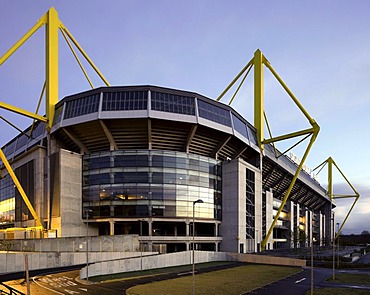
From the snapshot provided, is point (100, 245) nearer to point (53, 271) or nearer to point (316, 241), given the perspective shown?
point (53, 271)

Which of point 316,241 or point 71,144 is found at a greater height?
point 71,144

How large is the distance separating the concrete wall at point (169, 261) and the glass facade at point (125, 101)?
89.7ft

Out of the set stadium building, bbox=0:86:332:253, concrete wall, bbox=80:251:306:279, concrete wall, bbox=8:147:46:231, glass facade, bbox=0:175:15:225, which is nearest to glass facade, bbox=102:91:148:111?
stadium building, bbox=0:86:332:253

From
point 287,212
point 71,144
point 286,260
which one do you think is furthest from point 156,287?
point 287,212

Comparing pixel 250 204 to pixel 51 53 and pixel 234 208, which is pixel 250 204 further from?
pixel 51 53

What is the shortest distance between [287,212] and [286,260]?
213 feet

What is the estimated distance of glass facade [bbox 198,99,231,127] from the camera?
6862 cm

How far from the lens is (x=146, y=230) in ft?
Result: 239

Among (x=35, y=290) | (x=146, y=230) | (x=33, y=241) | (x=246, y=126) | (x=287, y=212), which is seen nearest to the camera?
(x=35, y=290)

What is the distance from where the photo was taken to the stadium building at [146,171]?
6631 cm

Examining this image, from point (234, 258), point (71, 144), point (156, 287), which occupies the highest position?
point (71, 144)

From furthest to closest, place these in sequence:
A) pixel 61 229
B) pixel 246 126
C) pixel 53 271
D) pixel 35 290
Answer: pixel 246 126, pixel 61 229, pixel 53 271, pixel 35 290

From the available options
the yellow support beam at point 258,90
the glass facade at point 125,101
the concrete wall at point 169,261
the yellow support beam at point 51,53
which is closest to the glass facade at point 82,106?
the glass facade at point 125,101

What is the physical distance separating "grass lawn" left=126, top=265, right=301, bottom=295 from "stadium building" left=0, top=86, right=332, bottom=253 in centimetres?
2477
